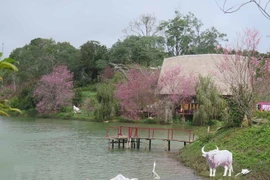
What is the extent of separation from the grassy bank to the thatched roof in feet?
68.2

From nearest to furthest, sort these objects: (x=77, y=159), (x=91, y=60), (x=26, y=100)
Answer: (x=77, y=159) < (x=26, y=100) < (x=91, y=60)

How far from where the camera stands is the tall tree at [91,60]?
5722cm

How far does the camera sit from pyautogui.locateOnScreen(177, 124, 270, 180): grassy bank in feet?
46.1

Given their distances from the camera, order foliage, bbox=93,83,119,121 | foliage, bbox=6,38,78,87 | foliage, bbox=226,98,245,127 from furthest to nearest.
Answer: foliage, bbox=6,38,78,87 < foliage, bbox=93,83,119,121 < foliage, bbox=226,98,245,127

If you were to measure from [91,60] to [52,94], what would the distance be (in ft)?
40.6

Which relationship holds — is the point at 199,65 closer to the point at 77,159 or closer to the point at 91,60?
the point at 91,60

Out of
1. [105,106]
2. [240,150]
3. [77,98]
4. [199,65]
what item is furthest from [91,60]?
[240,150]

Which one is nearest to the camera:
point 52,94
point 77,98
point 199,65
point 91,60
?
point 199,65

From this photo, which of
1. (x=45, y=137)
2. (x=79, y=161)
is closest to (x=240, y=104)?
(x=79, y=161)

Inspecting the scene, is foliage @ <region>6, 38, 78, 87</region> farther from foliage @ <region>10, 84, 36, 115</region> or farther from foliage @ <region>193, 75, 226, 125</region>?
foliage @ <region>193, 75, 226, 125</region>

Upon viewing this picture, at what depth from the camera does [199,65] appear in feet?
140

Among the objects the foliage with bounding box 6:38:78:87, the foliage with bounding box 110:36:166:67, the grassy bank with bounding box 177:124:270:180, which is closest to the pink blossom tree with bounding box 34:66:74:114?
the foliage with bounding box 6:38:78:87

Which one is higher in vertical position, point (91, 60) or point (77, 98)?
point (91, 60)

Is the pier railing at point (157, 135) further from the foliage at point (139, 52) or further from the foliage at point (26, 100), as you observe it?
the foliage at point (139, 52)
